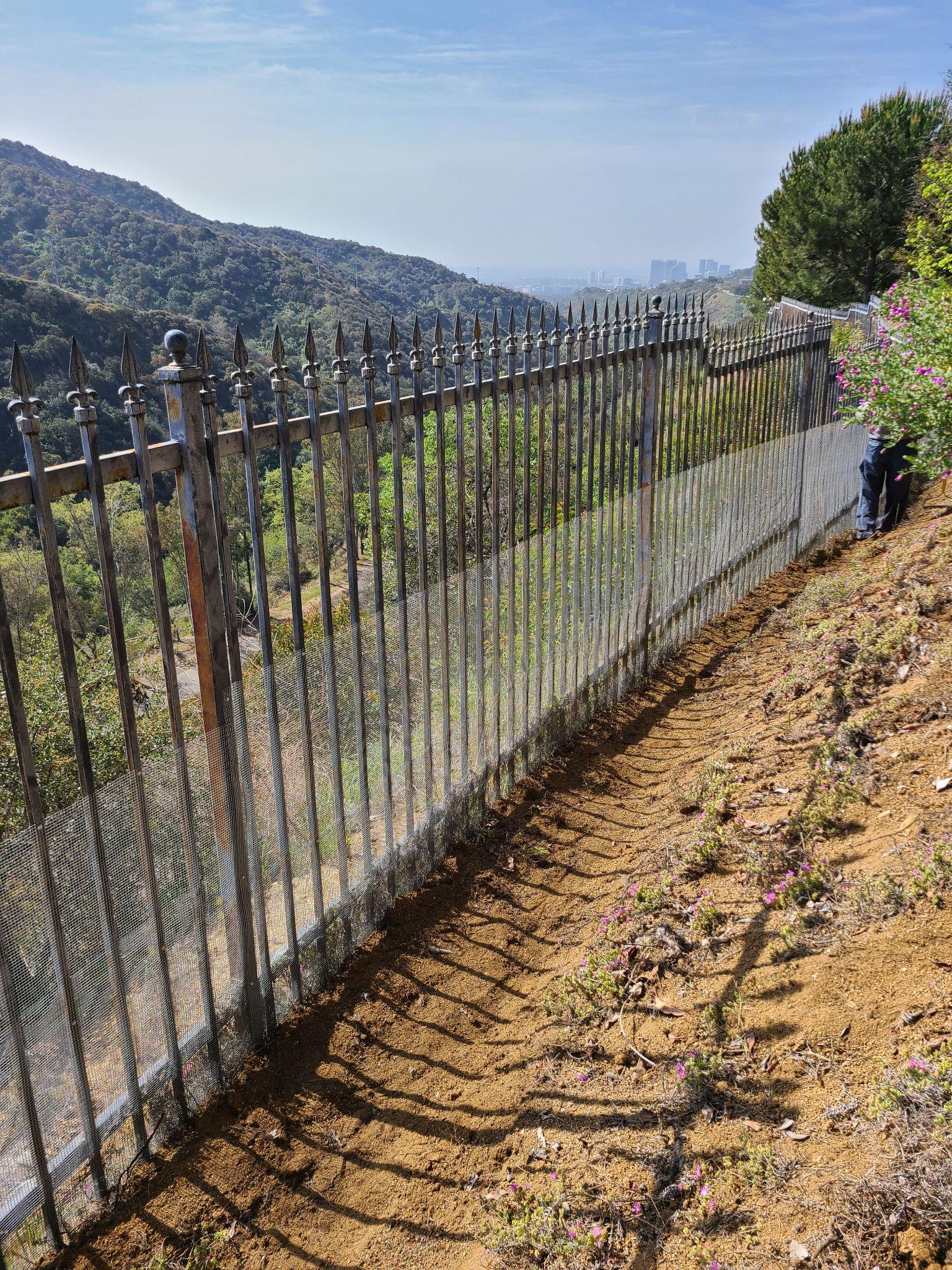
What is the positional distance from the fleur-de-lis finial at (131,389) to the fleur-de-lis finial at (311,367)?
2.32 feet

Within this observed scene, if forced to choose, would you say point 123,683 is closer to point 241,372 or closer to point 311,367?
point 241,372

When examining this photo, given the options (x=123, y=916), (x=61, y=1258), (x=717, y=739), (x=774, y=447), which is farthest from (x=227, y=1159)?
(x=774, y=447)

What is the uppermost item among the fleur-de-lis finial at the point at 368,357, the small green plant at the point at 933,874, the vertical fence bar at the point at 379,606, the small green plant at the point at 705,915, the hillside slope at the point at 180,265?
the hillside slope at the point at 180,265

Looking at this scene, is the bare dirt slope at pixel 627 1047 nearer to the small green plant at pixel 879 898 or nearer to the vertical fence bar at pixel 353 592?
the small green plant at pixel 879 898

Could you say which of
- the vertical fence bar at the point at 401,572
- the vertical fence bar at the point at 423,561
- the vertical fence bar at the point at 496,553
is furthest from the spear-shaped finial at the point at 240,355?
the vertical fence bar at the point at 496,553

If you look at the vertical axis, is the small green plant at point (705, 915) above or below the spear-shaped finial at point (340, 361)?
below

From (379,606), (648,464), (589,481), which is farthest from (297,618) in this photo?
(648,464)

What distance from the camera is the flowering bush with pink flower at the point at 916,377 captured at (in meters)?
6.06

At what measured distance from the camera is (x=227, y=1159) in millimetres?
2846

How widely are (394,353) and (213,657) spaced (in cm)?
143

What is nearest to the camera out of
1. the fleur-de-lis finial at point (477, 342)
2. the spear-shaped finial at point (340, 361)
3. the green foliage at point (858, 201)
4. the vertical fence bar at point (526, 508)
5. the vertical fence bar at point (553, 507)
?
the spear-shaped finial at point (340, 361)

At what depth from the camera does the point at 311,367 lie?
306 cm

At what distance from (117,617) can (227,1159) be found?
5.88 ft

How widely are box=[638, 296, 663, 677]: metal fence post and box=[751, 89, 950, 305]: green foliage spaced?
32.0m
